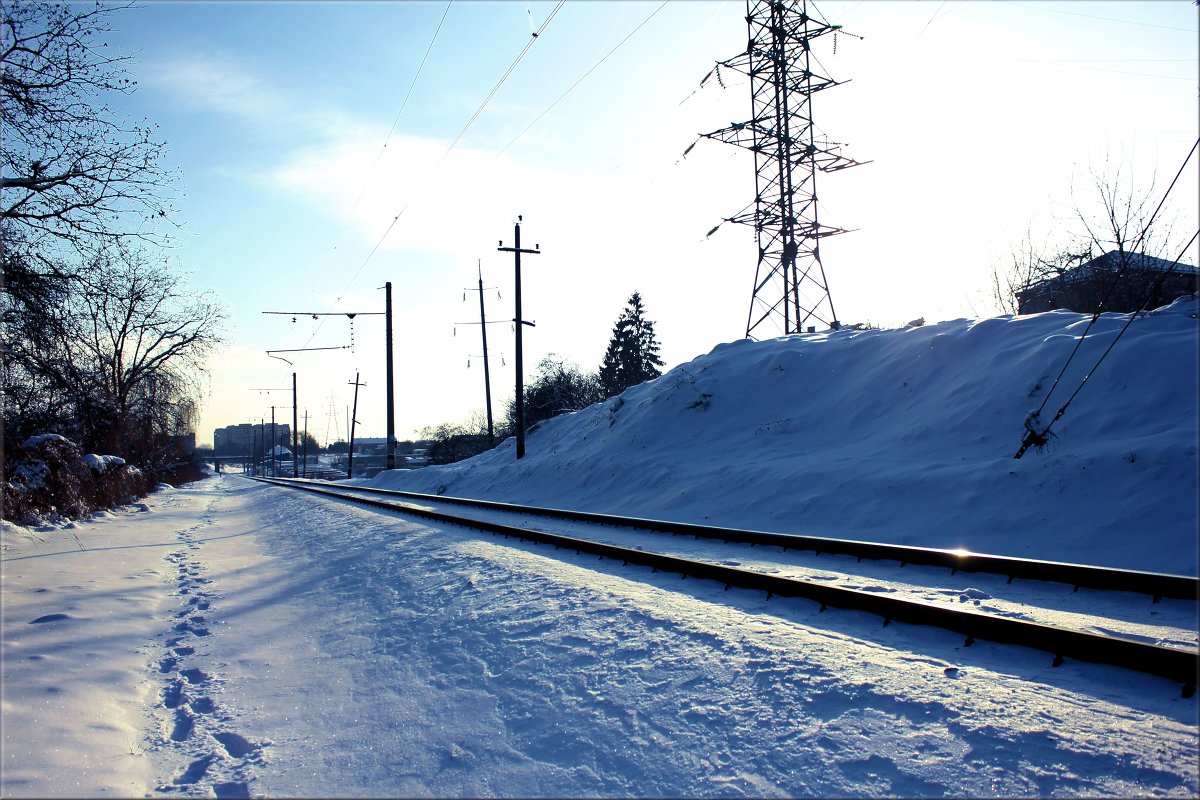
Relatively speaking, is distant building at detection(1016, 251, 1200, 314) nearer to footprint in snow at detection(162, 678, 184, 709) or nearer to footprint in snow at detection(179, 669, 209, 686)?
footprint in snow at detection(179, 669, 209, 686)

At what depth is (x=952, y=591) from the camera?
6.01 m

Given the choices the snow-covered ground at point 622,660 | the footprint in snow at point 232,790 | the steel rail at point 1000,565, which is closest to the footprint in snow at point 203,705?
the snow-covered ground at point 622,660

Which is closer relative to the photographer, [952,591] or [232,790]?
[232,790]

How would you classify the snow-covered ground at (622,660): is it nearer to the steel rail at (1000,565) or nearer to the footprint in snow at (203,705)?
the footprint in snow at (203,705)

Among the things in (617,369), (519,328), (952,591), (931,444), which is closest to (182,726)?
(952,591)

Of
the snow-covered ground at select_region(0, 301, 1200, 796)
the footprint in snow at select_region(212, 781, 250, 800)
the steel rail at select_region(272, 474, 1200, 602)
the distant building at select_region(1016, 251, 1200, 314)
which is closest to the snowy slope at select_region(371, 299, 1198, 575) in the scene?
the snow-covered ground at select_region(0, 301, 1200, 796)

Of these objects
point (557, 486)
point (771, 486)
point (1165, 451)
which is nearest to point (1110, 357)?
point (1165, 451)

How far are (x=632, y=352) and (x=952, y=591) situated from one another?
64007mm

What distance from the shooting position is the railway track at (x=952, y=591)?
3834 mm

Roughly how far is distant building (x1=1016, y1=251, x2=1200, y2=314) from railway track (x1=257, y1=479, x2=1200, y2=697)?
19042mm

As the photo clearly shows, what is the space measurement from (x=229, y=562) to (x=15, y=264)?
5.75 meters

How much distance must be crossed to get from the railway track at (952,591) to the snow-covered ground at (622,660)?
15 centimetres

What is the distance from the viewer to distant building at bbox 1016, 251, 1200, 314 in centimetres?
2255

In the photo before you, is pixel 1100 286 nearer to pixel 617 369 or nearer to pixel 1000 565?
pixel 1000 565
